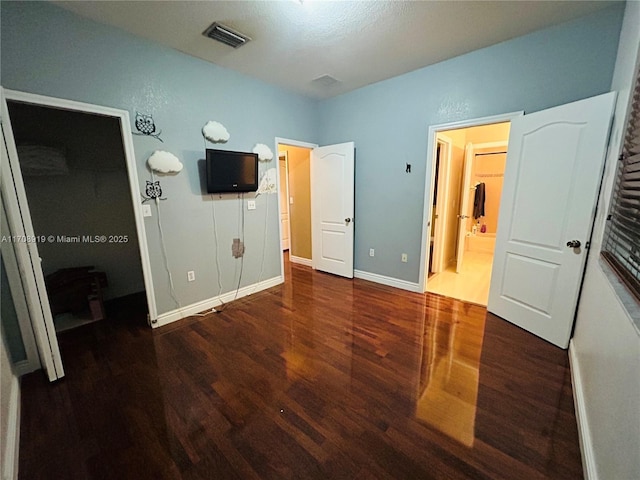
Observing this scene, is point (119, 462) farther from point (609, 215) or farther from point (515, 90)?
point (515, 90)

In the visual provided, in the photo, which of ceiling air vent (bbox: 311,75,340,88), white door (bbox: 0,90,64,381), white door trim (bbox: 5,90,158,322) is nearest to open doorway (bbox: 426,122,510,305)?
ceiling air vent (bbox: 311,75,340,88)

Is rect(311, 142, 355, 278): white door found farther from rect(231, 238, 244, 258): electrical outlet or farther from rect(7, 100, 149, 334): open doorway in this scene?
rect(7, 100, 149, 334): open doorway

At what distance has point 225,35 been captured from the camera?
222cm

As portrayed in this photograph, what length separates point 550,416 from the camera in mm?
1531

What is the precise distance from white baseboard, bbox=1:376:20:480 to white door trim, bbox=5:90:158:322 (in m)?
1.01

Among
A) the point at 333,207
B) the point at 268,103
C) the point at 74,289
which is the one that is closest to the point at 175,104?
the point at 268,103

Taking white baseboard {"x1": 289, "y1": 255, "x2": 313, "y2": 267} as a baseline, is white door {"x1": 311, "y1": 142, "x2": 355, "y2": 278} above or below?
above

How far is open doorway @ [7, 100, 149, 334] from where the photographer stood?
2.70 m

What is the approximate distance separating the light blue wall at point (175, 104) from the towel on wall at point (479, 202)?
3.69 metres

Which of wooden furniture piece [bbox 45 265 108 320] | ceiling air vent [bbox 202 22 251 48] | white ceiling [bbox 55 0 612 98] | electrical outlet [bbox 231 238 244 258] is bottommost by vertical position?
wooden furniture piece [bbox 45 265 108 320]

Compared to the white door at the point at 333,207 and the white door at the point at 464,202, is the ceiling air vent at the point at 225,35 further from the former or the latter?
the white door at the point at 464,202

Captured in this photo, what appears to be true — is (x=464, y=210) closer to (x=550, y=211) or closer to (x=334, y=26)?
(x=550, y=211)

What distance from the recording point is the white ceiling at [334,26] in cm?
192

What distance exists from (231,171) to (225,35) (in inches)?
47.5
